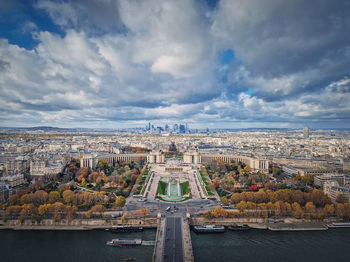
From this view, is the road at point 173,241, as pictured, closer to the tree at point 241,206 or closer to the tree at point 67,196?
the tree at point 241,206

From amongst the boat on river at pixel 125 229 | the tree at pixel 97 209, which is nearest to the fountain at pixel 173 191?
the boat on river at pixel 125 229

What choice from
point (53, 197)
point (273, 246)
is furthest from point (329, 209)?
point (53, 197)

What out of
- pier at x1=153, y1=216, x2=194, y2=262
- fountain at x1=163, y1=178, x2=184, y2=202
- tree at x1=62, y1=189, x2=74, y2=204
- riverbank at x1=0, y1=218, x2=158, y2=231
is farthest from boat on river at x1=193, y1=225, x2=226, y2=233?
tree at x1=62, y1=189, x2=74, y2=204

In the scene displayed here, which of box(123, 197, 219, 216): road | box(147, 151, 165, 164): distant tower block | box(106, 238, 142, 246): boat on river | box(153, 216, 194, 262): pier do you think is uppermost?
box(147, 151, 165, 164): distant tower block

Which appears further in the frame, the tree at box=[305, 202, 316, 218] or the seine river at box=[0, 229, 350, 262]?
the tree at box=[305, 202, 316, 218]

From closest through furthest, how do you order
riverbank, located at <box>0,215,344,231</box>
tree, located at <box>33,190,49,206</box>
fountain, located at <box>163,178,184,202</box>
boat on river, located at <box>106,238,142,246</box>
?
boat on river, located at <box>106,238,142,246</box> < riverbank, located at <box>0,215,344,231</box> < tree, located at <box>33,190,49,206</box> < fountain, located at <box>163,178,184,202</box>

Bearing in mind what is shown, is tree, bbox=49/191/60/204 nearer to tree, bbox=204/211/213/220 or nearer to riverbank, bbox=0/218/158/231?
riverbank, bbox=0/218/158/231

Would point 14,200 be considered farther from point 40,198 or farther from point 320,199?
point 320,199
